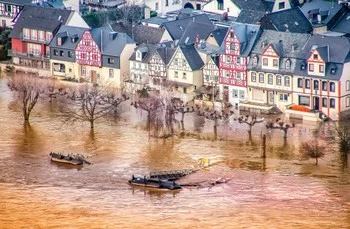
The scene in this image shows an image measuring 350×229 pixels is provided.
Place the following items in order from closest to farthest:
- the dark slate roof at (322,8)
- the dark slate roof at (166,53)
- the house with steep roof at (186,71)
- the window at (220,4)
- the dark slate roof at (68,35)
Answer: the house with steep roof at (186,71)
the dark slate roof at (166,53)
the dark slate roof at (68,35)
the dark slate roof at (322,8)
the window at (220,4)

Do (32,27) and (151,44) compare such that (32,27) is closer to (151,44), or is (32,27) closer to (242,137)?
(151,44)

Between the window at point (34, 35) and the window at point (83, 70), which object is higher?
the window at point (34, 35)

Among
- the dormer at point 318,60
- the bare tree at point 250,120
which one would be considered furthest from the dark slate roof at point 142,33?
the dormer at point 318,60

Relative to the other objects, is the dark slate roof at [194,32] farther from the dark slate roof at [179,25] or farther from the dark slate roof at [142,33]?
the dark slate roof at [142,33]

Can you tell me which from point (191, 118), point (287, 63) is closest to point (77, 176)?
point (191, 118)

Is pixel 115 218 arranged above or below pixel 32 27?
below

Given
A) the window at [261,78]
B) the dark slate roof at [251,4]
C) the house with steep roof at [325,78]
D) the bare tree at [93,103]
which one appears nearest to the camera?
the house with steep roof at [325,78]

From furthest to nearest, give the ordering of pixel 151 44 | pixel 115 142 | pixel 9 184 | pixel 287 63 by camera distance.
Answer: pixel 151 44, pixel 287 63, pixel 115 142, pixel 9 184
